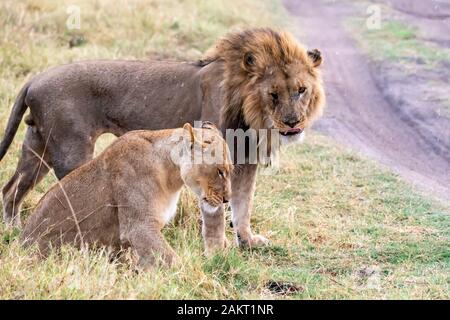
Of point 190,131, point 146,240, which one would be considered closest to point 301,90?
point 190,131

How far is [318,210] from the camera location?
800 centimetres

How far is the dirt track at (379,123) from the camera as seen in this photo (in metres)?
9.84

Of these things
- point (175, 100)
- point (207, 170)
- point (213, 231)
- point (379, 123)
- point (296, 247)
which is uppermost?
point (207, 170)

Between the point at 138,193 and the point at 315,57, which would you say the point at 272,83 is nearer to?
the point at 315,57

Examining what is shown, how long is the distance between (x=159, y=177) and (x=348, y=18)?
43.1 ft

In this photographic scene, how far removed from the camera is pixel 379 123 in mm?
11609

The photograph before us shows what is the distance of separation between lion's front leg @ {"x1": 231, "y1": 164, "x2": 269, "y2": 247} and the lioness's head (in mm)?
390

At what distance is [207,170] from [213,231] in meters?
0.79

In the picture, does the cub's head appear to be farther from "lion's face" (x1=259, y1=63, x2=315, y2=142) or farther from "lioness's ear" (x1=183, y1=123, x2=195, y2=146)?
"lion's face" (x1=259, y1=63, x2=315, y2=142)

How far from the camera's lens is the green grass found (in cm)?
527

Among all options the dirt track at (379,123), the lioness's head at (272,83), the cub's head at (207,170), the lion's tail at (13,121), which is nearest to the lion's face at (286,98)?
the lioness's head at (272,83)

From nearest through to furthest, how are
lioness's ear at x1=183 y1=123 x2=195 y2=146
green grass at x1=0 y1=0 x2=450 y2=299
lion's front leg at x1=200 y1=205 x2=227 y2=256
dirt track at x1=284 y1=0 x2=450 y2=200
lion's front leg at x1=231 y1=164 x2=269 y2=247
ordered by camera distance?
green grass at x1=0 y1=0 x2=450 y2=299 < lioness's ear at x1=183 y1=123 x2=195 y2=146 < lion's front leg at x1=200 y1=205 x2=227 y2=256 < lion's front leg at x1=231 y1=164 x2=269 y2=247 < dirt track at x1=284 y1=0 x2=450 y2=200

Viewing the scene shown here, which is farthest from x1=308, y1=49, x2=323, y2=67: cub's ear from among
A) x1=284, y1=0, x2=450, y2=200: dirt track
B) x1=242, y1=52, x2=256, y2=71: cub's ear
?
x1=284, y1=0, x2=450, y2=200: dirt track
